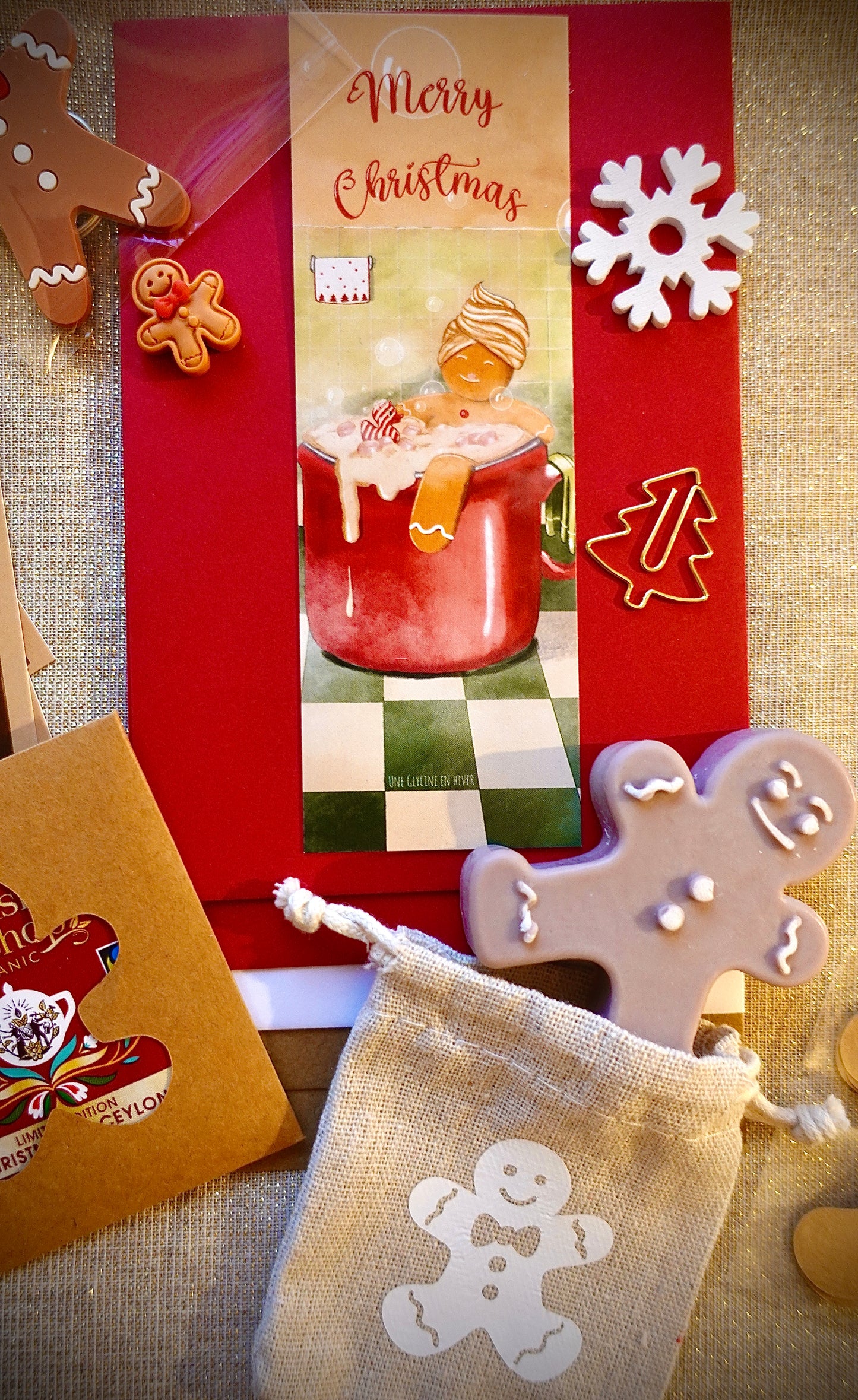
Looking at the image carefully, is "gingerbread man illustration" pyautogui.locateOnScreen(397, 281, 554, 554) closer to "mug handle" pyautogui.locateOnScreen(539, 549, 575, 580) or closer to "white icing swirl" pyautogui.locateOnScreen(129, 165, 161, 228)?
"mug handle" pyautogui.locateOnScreen(539, 549, 575, 580)

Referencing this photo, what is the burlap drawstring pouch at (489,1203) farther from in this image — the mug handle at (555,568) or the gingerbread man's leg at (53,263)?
the gingerbread man's leg at (53,263)

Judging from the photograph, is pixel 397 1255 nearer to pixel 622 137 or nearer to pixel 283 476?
pixel 283 476

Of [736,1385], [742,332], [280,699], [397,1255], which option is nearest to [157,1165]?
[397,1255]

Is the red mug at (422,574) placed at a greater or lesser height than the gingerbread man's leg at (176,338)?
lesser

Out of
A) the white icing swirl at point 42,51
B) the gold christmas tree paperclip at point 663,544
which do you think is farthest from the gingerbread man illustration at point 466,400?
the white icing swirl at point 42,51

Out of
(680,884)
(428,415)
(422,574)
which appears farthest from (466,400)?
(680,884)
